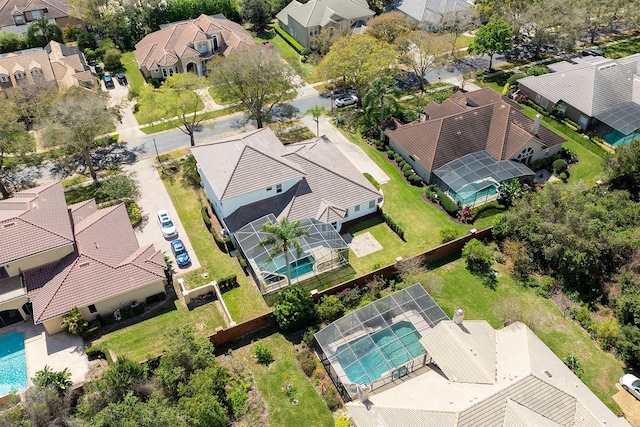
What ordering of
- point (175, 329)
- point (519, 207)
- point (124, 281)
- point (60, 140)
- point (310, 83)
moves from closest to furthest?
1. point (175, 329)
2. point (124, 281)
3. point (519, 207)
4. point (60, 140)
5. point (310, 83)

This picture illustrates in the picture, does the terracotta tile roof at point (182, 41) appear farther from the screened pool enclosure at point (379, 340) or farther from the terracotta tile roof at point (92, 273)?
the screened pool enclosure at point (379, 340)

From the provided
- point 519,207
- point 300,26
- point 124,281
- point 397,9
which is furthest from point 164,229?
point 397,9

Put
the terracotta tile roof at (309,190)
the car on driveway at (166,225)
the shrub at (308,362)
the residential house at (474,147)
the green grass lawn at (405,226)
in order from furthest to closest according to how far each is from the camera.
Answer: the residential house at (474,147) → the car on driveway at (166,225) → the terracotta tile roof at (309,190) → the green grass lawn at (405,226) → the shrub at (308,362)

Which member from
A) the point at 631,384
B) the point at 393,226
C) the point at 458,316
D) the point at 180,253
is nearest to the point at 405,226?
the point at 393,226

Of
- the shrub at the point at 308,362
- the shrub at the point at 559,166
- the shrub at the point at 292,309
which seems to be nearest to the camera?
the shrub at the point at 308,362

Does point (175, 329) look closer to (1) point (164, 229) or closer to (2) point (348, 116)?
(1) point (164, 229)

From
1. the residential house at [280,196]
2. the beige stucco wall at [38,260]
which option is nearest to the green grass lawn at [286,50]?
the residential house at [280,196]
